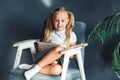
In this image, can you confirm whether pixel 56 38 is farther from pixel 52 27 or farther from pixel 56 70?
pixel 56 70

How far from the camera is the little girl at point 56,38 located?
235 centimetres

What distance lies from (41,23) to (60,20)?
1.95 feet

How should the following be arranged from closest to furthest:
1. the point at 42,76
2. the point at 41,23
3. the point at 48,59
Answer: the point at 42,76
the point at 48,59
the point at 41,23

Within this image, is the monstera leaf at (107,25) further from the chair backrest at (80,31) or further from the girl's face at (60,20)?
the girl's face at (60,20)

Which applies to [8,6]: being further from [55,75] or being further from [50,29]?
[55,75]

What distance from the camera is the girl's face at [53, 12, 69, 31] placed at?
2.52m

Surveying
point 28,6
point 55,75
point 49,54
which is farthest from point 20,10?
point 55,75

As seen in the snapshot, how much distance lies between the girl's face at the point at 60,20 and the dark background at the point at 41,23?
42 centimetres

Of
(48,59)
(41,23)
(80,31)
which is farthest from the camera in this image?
(41,23)

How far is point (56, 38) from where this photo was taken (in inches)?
103

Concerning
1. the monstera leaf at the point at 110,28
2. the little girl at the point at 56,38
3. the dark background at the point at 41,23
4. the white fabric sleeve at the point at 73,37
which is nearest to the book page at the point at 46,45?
the little girl at the point at 56,38

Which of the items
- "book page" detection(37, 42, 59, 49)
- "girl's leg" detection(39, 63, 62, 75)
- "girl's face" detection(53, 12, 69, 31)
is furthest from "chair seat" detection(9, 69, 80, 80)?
"girl's face" detection(53, 12, 69, 31)

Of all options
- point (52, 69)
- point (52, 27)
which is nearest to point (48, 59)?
point (52, 69)

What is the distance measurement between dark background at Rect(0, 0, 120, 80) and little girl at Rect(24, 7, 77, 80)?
0.35 m
